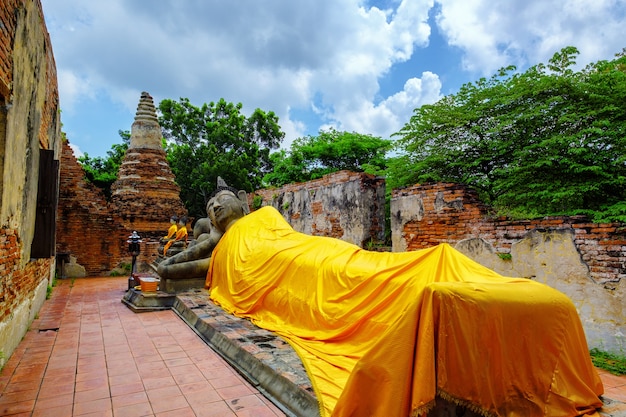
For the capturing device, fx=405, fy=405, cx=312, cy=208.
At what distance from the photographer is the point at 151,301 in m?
6.20

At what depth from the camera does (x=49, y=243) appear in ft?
15.1

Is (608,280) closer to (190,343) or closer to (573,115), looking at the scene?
(573,115)

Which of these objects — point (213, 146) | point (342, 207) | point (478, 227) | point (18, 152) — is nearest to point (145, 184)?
point (213, 146)

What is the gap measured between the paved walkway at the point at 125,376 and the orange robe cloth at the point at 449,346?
49 centimetres

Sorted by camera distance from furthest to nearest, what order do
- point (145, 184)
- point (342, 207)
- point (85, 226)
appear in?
point (145, 184) < point (85, 226) < point (342, 207)

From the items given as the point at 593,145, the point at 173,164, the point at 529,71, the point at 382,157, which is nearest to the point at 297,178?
the point at 382,157

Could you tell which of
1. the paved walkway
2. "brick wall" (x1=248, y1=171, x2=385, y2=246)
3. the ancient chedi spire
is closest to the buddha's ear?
"brick wall" (x1=248, y1=171, x2=385, y2=246)

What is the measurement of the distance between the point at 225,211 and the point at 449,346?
214 inches

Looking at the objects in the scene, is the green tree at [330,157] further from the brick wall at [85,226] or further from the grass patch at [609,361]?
the grass patch at [609,361]

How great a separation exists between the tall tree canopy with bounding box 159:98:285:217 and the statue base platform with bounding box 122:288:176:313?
11.7 m

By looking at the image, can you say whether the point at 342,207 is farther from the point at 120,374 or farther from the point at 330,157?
the point at 330,157

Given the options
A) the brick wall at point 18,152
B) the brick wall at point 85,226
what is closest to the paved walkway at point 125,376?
the brick wall at point 18,152

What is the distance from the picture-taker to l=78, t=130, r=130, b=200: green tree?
17.6m

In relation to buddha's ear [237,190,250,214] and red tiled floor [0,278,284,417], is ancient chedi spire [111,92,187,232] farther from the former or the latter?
red tiled floor [0,278,284,417]
